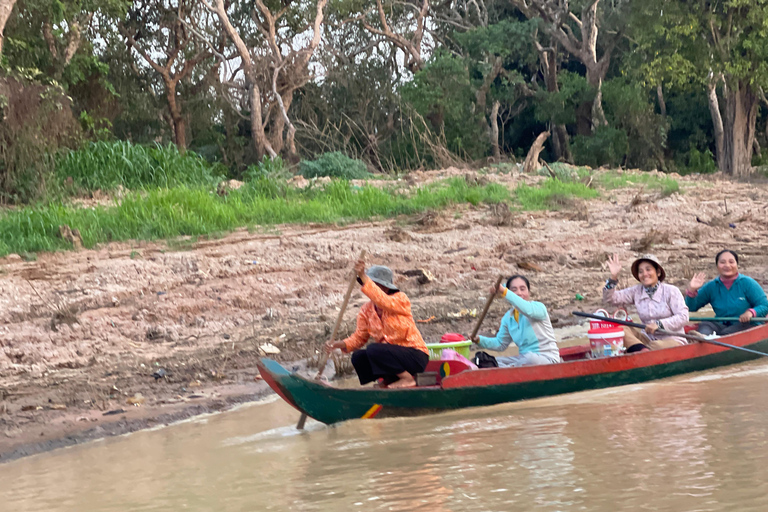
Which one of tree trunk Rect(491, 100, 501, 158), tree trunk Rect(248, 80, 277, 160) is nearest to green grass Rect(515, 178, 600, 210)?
tree trunk Rect(248, 80, 277, 160)

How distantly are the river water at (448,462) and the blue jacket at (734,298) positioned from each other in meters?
1.21

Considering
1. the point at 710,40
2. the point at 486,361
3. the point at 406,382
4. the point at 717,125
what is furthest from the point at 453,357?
the point at 717,125

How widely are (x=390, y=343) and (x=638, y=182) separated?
13586 mm

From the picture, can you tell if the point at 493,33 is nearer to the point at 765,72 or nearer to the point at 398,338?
the point at 765,72

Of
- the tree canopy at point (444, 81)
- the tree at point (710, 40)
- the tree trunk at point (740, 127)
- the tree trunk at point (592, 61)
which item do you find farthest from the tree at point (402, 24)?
the tree trunk at point (740, 127)

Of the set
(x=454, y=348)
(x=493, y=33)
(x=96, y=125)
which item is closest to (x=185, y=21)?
(x=96, y=125)

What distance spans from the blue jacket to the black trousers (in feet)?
10.5

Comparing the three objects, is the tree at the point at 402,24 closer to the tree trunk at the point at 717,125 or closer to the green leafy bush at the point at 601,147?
the green leafy bush at the point at 601,147

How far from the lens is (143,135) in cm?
2634

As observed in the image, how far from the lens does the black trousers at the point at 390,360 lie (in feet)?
21.7

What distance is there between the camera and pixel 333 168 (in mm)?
19266

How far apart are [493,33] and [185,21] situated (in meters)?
9.24

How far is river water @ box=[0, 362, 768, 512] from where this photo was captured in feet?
16.2

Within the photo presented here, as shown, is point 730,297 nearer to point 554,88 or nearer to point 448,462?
point 448,462
